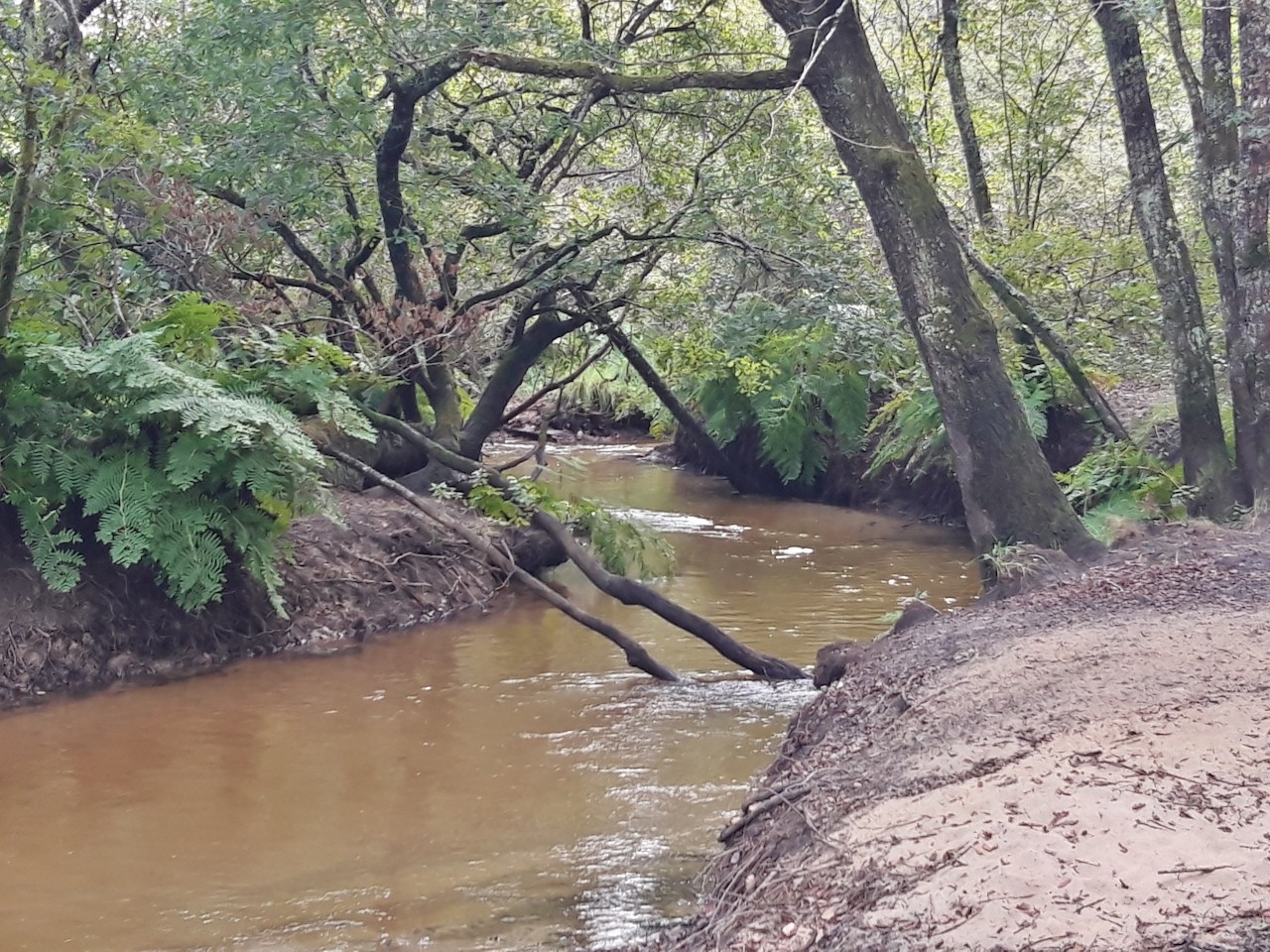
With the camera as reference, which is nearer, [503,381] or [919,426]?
[503,381]

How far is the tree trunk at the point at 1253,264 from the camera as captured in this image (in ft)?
23.2

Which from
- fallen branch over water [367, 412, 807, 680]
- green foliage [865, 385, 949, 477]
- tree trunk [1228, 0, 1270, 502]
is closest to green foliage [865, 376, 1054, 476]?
green foliage [865, 385, 949, 477]

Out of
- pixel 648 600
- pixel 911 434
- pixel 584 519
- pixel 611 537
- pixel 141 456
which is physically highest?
pixel 141 456

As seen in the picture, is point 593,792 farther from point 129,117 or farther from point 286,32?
point 129,117

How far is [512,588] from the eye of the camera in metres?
11.1

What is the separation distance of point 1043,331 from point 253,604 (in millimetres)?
6891

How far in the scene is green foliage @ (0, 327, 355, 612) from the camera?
7391 millimetres

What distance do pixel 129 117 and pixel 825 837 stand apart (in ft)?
25.6

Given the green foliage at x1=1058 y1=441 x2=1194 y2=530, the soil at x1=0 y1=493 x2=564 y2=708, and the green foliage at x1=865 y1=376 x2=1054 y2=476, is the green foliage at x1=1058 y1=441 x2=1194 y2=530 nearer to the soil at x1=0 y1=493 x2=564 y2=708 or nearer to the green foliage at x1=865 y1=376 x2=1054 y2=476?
the green foliage at x1=865 y1=376 x2=1054 y2=476

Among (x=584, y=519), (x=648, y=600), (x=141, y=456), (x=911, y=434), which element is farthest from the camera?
(x=911, y=434)

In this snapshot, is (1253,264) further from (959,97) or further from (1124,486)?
(959,97)

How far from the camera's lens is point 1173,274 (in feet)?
26.2

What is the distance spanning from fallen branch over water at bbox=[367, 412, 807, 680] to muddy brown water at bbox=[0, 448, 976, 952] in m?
0.16

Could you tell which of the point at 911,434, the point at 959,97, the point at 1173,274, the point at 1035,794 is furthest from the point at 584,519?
the point at 1035,794
